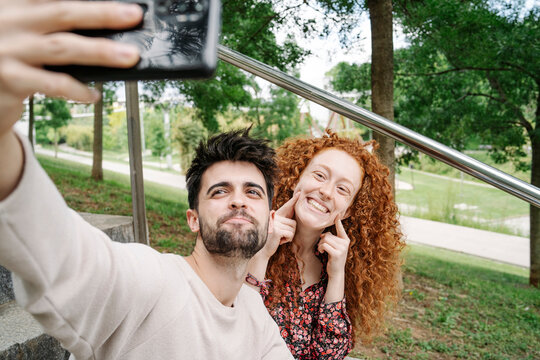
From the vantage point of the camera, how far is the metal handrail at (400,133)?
1.58 metres

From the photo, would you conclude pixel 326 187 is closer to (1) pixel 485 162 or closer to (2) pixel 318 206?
(2) pixel 318 206

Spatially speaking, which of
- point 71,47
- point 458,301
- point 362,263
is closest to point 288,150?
point 362,263

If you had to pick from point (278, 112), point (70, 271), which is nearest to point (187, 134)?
point (278, 112)

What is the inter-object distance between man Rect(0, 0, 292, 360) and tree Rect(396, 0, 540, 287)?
364 cm

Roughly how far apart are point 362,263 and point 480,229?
42.0ft

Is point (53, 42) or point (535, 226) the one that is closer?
point (53, 42)

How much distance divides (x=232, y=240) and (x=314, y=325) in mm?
863

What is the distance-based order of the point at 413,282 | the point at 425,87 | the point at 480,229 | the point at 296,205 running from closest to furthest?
the point at 296,205 → the point at 413,282 → the point at 425,87 → the point at 480,229

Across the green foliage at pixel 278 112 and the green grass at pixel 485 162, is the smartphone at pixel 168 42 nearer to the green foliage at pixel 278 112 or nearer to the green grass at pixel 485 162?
the green grass at pixel 485 162

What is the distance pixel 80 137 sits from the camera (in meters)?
16.6

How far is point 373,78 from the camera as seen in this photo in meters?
4.49

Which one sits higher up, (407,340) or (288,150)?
(288,150)

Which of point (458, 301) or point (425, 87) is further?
point (425, 87)

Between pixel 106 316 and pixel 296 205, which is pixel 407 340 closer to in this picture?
pixel 296 205
